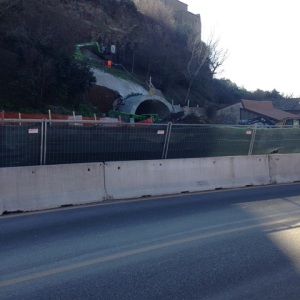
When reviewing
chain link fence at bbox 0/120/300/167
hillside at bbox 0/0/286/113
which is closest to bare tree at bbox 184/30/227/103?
hillside at bbox 0/0/286/113

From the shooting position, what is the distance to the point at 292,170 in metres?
15.2

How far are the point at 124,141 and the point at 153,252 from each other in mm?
6181

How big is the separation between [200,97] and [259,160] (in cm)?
6454

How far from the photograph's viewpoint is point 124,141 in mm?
12414

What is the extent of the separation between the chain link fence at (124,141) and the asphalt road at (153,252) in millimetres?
1985

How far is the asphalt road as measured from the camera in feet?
16.8

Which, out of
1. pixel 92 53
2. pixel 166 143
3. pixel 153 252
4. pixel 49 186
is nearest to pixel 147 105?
pixel 92 53

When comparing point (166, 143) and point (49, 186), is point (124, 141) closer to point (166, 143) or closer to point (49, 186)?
point (166, 143)

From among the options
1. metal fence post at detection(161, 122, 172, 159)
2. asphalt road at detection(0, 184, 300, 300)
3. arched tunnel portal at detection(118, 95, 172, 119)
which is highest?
arched tunnel portal at detection(118, 95, 172, 119)

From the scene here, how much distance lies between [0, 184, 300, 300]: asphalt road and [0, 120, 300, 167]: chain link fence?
1985 mm

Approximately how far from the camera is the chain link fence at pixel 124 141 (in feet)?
34.6

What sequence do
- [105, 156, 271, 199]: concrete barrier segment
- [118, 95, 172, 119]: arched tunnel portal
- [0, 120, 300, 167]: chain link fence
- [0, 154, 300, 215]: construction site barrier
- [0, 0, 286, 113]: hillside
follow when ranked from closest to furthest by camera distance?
[0, 154, 300, 215]: construction site barrier < [0, 120, 300, 167]: chain link fence < [105, 156, 271, 199]: concrete barrier segment < [0, 0, 286, 113]: hillside < [118, 95, 172, 119]: arched tunnel portal

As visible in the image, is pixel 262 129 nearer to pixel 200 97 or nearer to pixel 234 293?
pixel 234 293

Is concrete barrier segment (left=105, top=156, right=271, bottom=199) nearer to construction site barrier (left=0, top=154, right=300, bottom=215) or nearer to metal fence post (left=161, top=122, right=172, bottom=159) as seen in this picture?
construction site barrier (left=0, top=154, right=300, bottom=215)
